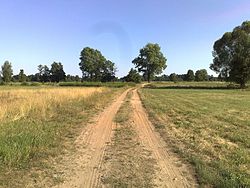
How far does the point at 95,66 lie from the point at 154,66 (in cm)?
2835

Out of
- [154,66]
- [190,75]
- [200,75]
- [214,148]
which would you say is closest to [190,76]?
[190,75]

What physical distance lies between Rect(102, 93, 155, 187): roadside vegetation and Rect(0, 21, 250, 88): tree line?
6545cm

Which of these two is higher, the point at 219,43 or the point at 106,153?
the point at 219,43

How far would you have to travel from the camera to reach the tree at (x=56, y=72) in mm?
151250

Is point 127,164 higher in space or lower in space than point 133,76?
lower

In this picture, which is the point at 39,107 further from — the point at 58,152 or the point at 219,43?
the point at 219,43

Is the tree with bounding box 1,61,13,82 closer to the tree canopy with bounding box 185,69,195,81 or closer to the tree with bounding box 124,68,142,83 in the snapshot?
the tree with bounding box 124,68,142,83

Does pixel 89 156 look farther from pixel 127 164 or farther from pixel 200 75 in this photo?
pixel 200 75

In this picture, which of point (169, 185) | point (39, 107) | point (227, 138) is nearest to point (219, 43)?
point (39, 107)

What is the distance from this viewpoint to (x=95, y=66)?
143 m

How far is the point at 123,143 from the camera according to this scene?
11031 millimetres

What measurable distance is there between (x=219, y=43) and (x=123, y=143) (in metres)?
73.5

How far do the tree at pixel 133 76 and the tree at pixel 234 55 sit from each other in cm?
4169

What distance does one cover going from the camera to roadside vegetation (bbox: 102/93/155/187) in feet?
22.4
